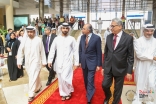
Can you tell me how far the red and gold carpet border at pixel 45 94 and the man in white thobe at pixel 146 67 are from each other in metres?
1.77

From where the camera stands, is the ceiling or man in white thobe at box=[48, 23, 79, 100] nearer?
man in white thobe at box=[48, 23, 79, 100]

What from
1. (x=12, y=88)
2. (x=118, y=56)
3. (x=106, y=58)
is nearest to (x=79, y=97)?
(x=106, y=58)

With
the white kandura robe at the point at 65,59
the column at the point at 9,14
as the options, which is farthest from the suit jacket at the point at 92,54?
the column at the point at 9,14

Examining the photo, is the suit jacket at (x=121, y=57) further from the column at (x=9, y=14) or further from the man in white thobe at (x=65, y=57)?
the column at (x=9, y=14)

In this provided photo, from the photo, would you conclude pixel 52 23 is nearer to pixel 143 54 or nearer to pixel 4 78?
pixel 4 78

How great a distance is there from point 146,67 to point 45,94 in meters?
2.14

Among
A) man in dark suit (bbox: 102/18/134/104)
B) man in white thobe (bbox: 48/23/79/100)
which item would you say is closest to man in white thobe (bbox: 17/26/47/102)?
man in white thobe (bbox: 48/23/79/100)

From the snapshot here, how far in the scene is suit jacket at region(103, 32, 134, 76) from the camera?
9.26ft

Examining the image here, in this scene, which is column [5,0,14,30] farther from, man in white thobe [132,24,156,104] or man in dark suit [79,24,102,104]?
man in white thobe [132,24,156,104]

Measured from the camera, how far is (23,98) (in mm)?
4016

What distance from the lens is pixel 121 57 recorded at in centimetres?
289

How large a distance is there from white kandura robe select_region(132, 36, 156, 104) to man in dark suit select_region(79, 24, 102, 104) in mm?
680

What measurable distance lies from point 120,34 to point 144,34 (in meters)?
0.54

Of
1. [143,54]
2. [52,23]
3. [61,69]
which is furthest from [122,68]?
[52,23]
